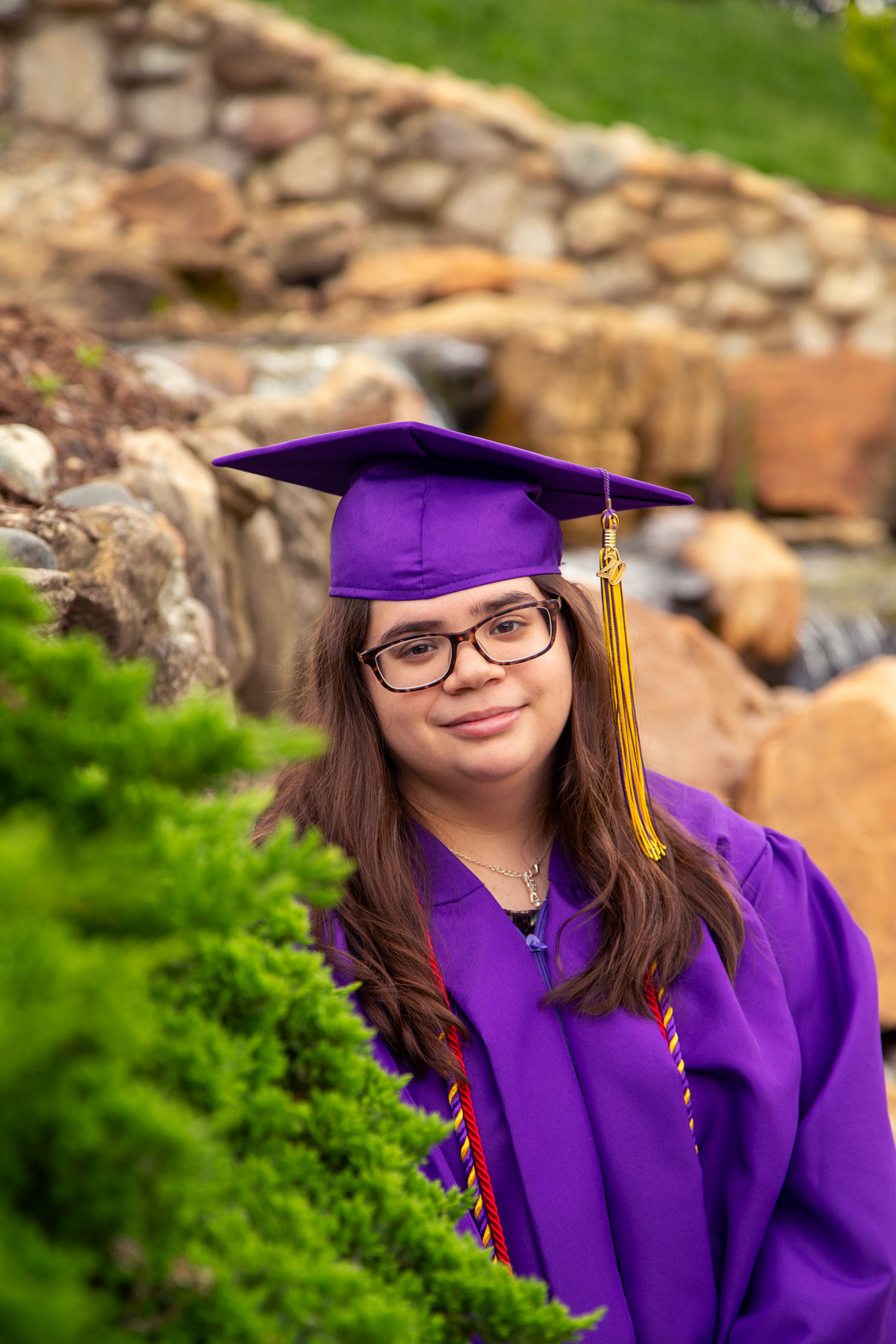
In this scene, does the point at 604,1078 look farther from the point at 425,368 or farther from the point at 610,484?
the point at 425,368

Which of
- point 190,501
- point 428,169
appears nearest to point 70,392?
point 190,501

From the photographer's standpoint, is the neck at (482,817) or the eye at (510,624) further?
the neck at (482,817)

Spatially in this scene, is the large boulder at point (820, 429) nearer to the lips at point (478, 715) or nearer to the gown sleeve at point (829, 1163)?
the gown sleeve at point (829, 1163)

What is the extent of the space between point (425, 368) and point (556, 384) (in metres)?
1.05

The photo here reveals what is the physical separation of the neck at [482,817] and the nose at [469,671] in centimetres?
22

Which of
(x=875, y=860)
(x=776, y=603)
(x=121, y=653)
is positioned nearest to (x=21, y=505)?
(x=121, y=653)

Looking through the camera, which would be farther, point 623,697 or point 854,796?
point 854,796

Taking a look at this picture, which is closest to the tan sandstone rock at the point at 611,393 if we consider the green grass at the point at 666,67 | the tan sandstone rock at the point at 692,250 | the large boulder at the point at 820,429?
the large boulder at the point at 820,429

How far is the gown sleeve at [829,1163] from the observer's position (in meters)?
1.50

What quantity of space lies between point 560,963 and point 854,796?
192cm

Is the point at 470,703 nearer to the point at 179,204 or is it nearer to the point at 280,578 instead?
the point at 280,578

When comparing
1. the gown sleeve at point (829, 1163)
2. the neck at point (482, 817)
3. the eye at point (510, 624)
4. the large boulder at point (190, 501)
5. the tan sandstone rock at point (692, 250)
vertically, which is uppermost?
the tan sandstone rock at point (692, 250)

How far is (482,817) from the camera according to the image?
1756 mm

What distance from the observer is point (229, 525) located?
3.49 meters
